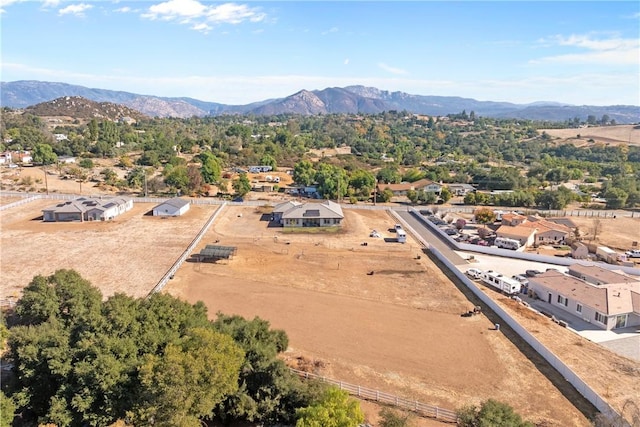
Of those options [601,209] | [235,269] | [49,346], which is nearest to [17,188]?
[235,269]

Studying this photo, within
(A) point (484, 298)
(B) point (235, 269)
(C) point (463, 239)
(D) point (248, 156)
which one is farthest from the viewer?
(D) point (248, 156)

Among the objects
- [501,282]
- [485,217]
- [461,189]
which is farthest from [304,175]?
[501,282]

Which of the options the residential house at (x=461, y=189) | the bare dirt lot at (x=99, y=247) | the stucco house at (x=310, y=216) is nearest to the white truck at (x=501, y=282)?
the stucco house at (x=310, y=216)

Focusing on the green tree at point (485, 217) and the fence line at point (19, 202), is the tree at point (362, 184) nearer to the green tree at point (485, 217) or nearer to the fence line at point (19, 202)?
the green tree at point (485, 217)

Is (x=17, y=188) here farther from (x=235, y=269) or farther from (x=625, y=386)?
(x=625, y=386)

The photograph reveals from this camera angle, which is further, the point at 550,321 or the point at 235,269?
the point at 235,269

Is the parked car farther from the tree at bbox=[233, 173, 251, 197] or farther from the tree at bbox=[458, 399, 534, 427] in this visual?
the tree at bbox=[233, 173, 251, 197]

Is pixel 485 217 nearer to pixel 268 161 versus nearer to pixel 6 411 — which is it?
pixel 6 411

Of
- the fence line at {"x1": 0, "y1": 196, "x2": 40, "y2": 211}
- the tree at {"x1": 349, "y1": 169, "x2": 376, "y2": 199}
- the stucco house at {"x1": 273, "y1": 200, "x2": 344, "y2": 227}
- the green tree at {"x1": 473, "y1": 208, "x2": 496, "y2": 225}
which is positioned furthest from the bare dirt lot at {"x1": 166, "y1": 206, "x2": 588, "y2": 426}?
the fence line at {"x1": 0, "y1": 196, "x2": 40, "y2": 211}
